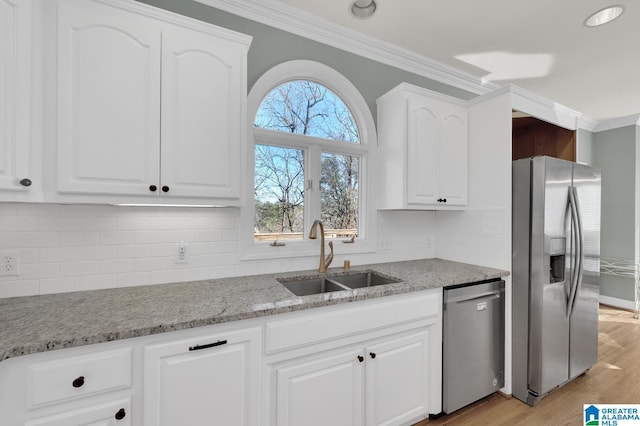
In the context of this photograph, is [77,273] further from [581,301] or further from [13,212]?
[581,301]

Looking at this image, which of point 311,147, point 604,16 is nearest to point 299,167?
point 311,147

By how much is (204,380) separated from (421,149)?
6.69 feet

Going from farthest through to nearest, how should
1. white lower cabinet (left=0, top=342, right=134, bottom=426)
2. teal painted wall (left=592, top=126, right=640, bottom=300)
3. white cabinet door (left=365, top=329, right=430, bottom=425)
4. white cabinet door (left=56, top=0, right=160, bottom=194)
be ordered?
1. teal painted wall (left=592, top=126, right=640, bottom=300)
2. white cabinet door (left=365, top=329, right=430, bottom=425)
3. white cabinet door (left=56, top=0, right=160, bottom=194)
4. white lower cabinet (left=0, top=342, right=134, bottom=426)

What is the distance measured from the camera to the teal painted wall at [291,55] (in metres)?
1.88

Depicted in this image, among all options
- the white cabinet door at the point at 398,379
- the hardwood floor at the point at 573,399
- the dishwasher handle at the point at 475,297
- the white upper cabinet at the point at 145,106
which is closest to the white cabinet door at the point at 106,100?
the white upper cabinet at the point at 145,106

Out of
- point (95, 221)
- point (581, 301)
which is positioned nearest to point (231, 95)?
point (95, 221)

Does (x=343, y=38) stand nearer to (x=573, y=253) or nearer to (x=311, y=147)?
(x=311, y=147)

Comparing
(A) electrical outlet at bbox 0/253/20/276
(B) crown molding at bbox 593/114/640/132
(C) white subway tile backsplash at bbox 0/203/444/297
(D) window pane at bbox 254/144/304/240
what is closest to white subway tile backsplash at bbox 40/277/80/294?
(C) white subway tile backsplash at bbox 0/203/444/297

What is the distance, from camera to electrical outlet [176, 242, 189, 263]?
5.91 ft

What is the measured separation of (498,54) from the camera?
2.57 meters

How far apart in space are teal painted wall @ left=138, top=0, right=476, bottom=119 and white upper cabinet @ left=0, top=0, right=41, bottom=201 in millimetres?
765

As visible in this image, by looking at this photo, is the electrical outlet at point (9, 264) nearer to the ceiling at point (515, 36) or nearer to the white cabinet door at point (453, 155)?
the ceiling at point (515, 36)

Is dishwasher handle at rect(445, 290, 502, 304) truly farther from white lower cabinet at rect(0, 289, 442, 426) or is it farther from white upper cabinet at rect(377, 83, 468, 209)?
white upper cabinet at rect(377, 83, 468, 209)

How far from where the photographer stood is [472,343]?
2037mm
